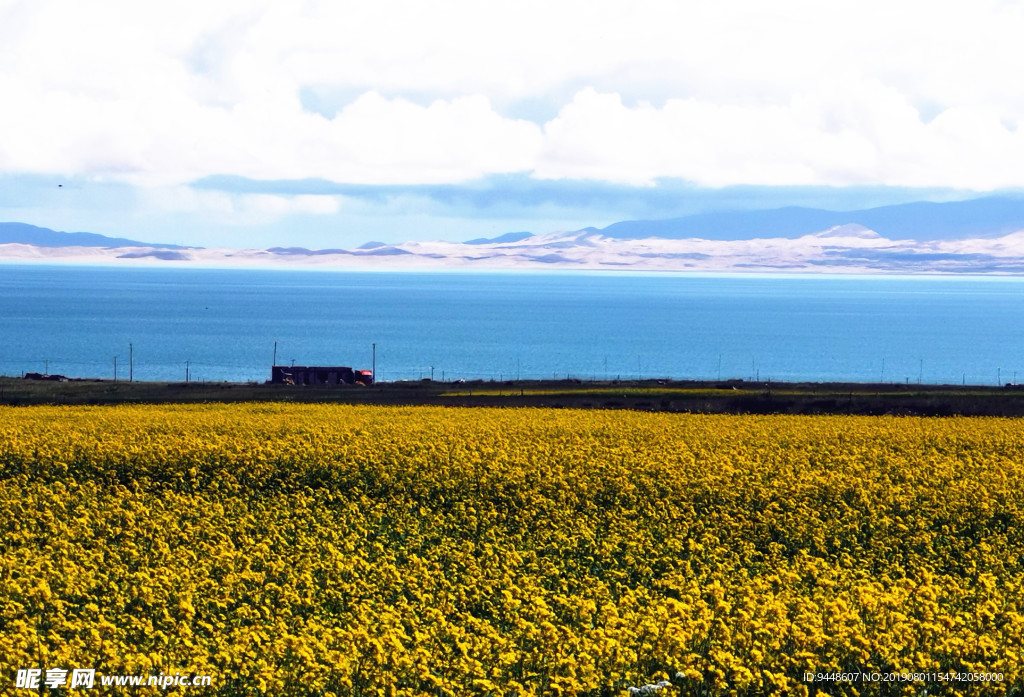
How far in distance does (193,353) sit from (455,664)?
186534 mm

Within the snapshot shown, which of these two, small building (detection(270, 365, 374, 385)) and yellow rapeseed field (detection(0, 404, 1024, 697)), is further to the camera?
small building (detection(270, 365, 374, 385))

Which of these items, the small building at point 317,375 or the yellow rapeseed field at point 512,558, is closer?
the yellow rapeseed field at point 512,558

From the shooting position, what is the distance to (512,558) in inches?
826

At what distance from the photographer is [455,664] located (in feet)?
49.9

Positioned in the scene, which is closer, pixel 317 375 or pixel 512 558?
pixel 512 558

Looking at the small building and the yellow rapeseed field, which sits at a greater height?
the small building

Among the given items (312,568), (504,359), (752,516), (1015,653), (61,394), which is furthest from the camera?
(504,359)

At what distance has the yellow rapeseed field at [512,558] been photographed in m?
15.3

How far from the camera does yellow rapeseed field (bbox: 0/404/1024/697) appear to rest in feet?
50.2

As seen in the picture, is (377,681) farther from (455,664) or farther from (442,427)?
(442,427)

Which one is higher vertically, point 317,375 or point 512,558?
point 317,375

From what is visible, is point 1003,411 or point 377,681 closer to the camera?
point 377,681

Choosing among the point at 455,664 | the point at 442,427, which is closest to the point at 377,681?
the point at 455,664

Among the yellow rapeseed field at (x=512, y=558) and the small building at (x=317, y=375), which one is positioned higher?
the small building at (x=317, y=375)
